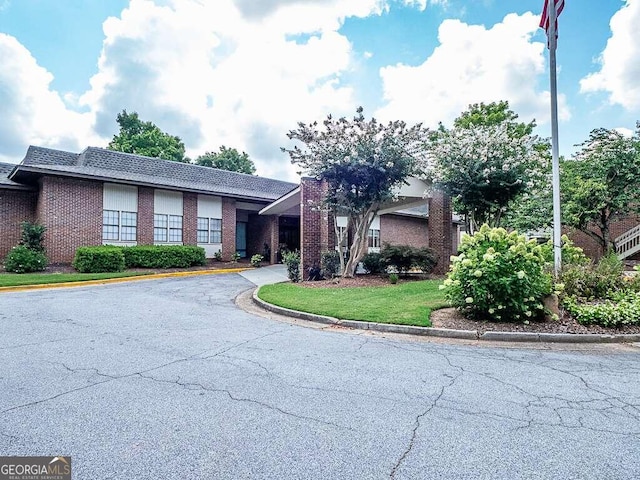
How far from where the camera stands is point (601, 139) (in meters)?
17.1

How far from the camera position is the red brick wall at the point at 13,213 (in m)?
17.0

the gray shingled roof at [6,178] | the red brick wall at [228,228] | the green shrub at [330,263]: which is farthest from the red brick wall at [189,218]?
the green shrub at [330,263]

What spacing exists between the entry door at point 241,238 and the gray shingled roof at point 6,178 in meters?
11.5

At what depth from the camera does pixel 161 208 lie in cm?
2003

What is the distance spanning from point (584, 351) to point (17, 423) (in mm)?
7121

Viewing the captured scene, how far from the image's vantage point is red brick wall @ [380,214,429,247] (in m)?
26.3

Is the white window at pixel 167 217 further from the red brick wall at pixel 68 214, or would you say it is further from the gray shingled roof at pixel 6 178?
the gray shingled roof at pixel 6 178

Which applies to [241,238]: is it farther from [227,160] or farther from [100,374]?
[227,160]

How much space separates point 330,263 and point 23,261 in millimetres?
12208

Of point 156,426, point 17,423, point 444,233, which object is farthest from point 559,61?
point 17,423

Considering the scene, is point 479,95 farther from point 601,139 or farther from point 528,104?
point 601,139

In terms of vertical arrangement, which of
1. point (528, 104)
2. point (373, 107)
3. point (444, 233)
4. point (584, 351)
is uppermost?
point (528, 104)

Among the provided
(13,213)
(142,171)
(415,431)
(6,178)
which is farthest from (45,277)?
(415,431)

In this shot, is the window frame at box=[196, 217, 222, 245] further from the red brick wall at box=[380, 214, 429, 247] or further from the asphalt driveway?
the asphalt driveway
